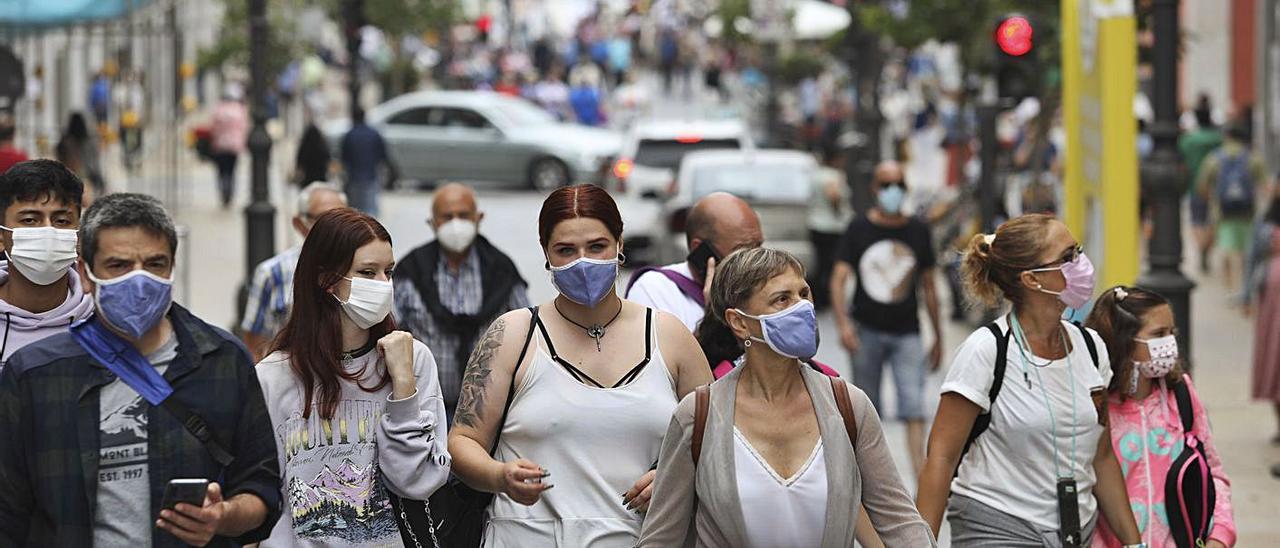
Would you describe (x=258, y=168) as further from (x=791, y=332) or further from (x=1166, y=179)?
(x=791, y=332)

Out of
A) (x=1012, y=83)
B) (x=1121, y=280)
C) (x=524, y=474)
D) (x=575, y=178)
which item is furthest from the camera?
(x=575, y=178)

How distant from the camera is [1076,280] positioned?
5.77 m

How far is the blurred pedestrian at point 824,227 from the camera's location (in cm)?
1942

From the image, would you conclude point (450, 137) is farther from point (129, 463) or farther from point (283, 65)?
point (129, 463)

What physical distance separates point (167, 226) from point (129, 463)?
54 cm

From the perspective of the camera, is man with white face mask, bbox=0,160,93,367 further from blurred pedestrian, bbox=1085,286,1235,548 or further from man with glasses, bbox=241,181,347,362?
blurred pedestrian, bbox=1085,286,1235,548

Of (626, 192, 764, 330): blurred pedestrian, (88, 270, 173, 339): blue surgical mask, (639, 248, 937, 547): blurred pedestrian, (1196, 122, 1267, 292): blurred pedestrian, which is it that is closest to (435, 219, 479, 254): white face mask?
(626, 192, 764, 330): blurred pedestrian

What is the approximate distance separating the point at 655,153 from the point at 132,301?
Result: 72.5 ft

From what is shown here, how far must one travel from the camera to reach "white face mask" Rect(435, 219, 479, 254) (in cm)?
823

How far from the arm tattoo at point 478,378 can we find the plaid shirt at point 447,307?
2.52 meters

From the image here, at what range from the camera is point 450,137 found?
107 ft

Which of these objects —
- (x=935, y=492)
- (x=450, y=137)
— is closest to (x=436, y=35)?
(x=450, y=137)

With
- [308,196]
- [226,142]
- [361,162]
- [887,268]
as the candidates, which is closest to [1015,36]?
[887,268]

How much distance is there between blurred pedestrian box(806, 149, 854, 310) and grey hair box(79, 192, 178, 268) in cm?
1443
